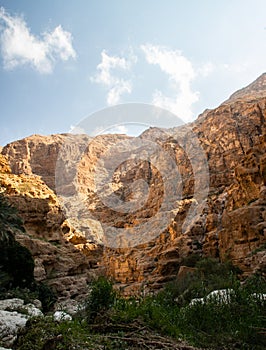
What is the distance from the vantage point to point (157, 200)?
190 ft

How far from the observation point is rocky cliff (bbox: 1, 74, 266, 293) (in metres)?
26.5

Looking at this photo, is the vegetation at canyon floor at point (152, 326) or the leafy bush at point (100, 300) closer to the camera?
the vegetation at canyon floor at point (152, 326)

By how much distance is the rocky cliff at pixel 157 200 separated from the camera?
26483mm

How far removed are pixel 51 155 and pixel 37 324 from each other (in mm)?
100628

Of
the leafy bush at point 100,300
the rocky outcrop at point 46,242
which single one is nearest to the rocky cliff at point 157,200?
the rocky outcrop at point 46,242

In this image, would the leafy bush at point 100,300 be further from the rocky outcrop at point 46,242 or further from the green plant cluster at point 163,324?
the rocky outcrop at point 46,242

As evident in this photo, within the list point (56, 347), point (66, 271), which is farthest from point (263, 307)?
point (66, 271)

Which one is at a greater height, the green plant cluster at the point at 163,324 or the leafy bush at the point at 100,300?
the leafy bush at the point at 100,300

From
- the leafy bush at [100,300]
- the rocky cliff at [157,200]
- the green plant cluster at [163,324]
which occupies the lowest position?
the green plant cluster at [163,324]

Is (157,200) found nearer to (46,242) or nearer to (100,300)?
(46,242)

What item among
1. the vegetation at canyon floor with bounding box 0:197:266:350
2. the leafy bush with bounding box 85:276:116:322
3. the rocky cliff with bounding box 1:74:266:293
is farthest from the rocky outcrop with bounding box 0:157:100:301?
the vegetation at canyon floor with bounding box 0:197:266:350

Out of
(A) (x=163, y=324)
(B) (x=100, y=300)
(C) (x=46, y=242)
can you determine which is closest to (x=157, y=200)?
(C) (x=46, y=242)

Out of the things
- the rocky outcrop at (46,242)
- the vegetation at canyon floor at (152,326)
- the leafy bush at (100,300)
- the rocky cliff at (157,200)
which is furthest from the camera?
the rocky cliff at (157,200)

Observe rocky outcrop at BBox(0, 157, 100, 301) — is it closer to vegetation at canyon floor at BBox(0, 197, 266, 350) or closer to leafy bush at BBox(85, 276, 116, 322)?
leafy bush at BBox(85, 276, 116, 322)
